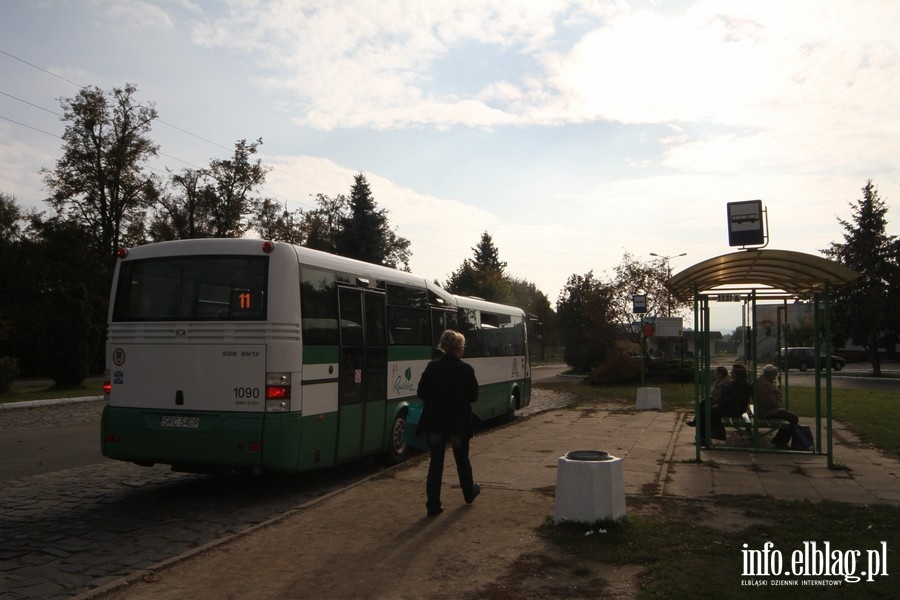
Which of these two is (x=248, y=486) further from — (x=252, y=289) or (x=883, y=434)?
(x=883, y=434)

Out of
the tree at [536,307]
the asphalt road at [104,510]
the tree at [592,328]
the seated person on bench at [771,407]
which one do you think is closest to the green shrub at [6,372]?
the asphalt road at [104,510]

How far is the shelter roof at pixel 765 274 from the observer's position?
1020 cm

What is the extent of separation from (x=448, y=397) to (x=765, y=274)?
6.59 metres

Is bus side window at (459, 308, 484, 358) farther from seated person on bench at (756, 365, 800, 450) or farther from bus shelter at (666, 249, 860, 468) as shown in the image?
seated person on bench at (756, 365, 800, 450)

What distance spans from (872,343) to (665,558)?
150 ft

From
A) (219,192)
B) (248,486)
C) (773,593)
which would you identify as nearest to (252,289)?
(248,486)

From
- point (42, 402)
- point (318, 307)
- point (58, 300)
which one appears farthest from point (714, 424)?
point (58, 300)

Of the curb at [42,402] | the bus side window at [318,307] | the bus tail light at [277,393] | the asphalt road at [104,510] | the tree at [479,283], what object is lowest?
the asphalt road at [104,510]

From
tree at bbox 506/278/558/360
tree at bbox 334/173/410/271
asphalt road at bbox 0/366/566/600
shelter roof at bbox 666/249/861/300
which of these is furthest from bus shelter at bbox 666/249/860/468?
tree at bbox 506/278/558/360

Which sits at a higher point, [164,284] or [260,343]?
[164,284]

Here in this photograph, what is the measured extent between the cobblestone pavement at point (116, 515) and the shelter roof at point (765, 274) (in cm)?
570

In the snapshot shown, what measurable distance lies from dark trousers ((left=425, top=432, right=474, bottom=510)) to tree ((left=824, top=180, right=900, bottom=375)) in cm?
4314

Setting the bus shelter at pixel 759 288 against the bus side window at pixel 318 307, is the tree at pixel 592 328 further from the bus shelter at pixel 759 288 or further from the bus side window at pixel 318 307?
the bus side window at pixel 318 307

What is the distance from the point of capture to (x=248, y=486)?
10148 millimetres
